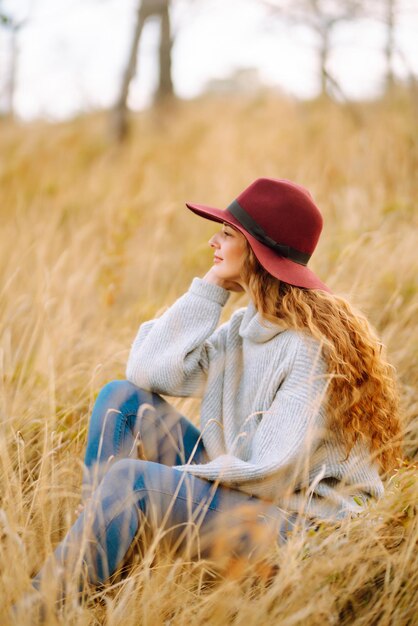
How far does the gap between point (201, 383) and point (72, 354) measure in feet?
2.30

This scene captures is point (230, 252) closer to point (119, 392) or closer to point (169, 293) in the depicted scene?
point (119, 392)

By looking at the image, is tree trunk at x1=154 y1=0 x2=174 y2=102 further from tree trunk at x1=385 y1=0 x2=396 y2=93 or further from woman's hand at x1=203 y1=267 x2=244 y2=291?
woman's hand at x1=203 y1=267 x2=244 y2=291

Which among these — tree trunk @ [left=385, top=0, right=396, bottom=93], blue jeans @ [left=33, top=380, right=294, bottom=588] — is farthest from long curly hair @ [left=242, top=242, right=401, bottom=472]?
tree trunk @ [left=385, top=0, right=396, bottom=93]

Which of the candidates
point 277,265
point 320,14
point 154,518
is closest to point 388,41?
point 320,14

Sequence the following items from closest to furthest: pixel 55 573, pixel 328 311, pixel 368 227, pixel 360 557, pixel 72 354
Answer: pixel 55 573
pixel 360 557
pixel 328 311
pixel 72 354
pixel 368 227

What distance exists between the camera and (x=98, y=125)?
8703 millimetres

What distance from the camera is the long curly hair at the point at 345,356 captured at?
1707 mm

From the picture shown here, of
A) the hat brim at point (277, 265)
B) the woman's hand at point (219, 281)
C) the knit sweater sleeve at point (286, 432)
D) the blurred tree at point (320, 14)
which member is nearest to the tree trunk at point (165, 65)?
the blurred tree at point (320, 14)

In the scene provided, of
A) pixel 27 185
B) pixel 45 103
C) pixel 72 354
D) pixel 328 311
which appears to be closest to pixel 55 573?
pixel 328 311

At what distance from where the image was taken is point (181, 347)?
6.36ft

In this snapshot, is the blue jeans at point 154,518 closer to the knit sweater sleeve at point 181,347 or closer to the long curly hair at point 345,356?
the knit sweater sleeve at point 181,347

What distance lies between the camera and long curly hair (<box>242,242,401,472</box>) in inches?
67.2

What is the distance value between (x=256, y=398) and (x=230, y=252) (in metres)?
0.43

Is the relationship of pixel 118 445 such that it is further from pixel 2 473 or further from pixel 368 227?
pixel 368 227
